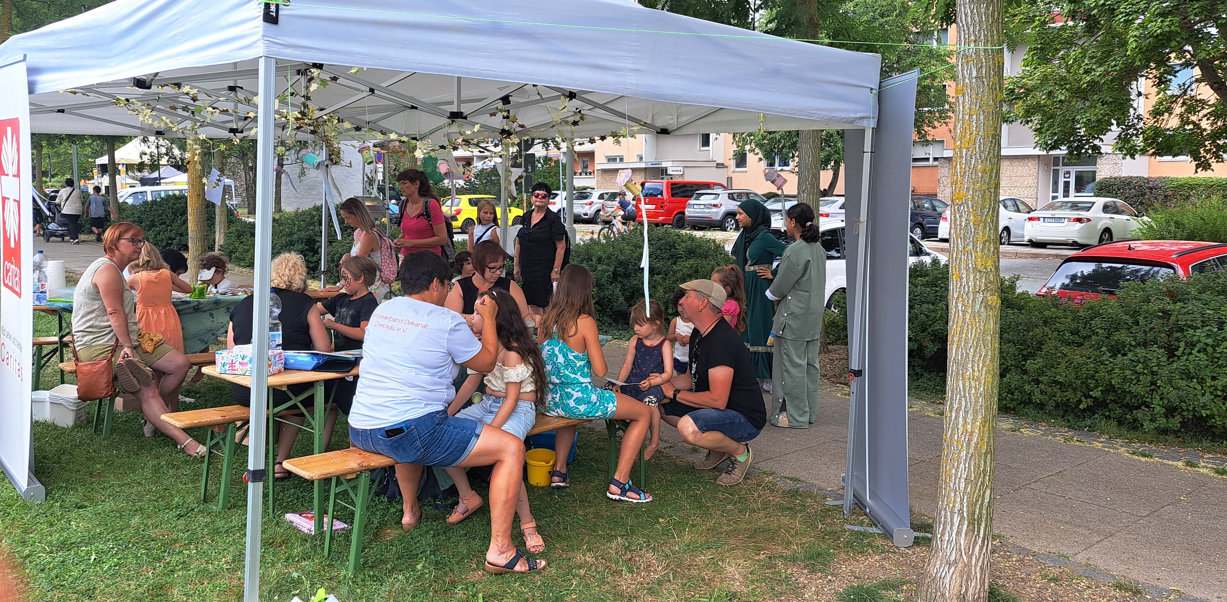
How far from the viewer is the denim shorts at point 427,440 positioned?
3.94 metres

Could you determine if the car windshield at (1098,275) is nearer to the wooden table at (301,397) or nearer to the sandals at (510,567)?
the sandals at (510,567)

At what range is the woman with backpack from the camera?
23.8ft

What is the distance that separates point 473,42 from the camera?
3.79 m

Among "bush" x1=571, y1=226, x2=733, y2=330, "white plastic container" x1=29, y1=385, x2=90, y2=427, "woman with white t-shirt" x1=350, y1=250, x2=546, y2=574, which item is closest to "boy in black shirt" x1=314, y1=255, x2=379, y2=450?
"woman with white t-shirt" x1=350, y1=250, x2=546, y2=574

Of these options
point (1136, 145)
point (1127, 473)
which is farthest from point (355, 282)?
point (1136, 145)

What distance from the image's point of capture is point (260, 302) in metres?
3.56

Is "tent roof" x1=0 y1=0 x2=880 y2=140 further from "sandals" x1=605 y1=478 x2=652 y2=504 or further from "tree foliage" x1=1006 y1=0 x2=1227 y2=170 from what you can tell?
"tree foliage" x1=1006 y1=0 x2=1227 y2=170

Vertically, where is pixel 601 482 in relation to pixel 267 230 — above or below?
below

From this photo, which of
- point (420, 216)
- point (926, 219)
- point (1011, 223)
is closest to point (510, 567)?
point (420, 216)

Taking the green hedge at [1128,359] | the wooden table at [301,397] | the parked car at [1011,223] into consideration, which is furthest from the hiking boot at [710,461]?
the parked car at [1011,223]

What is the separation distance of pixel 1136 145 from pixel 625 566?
36.7 ft

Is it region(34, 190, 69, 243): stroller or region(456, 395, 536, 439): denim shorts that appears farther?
region(34, 190, 69, 243): stroller

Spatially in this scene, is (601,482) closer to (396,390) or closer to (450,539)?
(450,539)

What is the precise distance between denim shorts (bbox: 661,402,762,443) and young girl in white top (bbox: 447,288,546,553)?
106 cm
